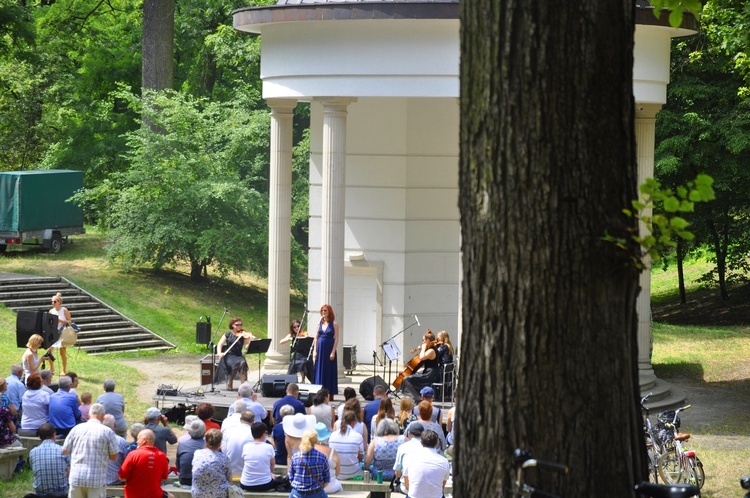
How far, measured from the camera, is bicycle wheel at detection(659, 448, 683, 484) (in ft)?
49.5

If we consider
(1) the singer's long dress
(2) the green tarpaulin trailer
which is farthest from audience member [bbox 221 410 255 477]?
(2) the green tarpaulin trailer

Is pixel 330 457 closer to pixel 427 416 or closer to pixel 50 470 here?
pixel 427 416

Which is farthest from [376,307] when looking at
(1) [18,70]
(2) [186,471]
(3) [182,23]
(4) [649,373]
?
(1) [18,70]

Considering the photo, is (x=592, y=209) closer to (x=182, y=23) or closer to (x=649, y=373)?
(x=649, y=373)

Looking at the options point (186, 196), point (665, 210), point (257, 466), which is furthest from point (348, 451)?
point (186, 196)

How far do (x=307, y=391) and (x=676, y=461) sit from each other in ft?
25.4

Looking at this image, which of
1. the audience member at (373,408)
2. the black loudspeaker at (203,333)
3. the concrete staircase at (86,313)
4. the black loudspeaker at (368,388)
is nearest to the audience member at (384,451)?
the audience member at (373,408)

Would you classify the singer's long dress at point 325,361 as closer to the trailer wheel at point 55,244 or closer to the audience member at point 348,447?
the audience member at point 348,447

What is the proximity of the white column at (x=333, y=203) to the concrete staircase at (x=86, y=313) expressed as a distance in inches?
421

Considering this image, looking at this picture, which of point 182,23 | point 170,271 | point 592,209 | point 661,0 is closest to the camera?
point 592,209

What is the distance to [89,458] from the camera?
13289 mm

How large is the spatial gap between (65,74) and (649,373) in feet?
101

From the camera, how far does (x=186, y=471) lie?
1407cm

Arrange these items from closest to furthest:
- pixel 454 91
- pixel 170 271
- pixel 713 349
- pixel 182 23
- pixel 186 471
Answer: pixel 186 471, pixel 454 91, pixel 713 349, pixel 170 271, pixel 182 23
